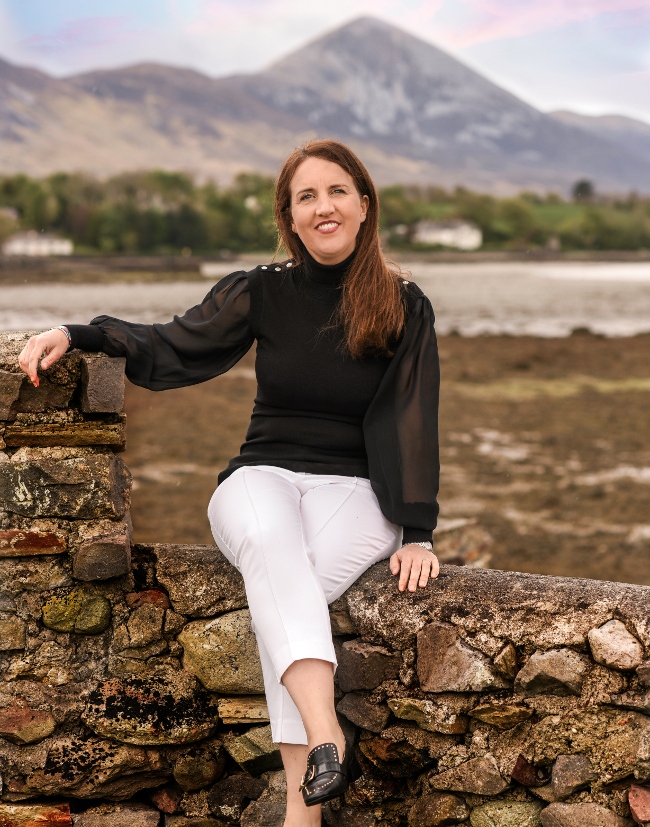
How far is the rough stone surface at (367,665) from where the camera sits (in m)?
2.42

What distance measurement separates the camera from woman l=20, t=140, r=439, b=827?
8.00ft

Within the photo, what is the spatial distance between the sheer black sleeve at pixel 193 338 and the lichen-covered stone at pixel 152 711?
820 mm

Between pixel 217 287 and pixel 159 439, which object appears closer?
pixel 217 287

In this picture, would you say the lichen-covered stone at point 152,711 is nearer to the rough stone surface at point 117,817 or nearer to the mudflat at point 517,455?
the rough stone surface at point 117,817

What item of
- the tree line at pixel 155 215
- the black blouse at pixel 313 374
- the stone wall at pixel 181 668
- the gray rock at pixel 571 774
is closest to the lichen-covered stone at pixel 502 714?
the stone wall at pixel 181 668

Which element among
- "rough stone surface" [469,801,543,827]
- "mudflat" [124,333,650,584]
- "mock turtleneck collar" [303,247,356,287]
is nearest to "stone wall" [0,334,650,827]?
"rough stone surface" [469,801,543,827]

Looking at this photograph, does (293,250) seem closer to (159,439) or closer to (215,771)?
(215,771)

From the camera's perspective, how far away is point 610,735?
2229 mm

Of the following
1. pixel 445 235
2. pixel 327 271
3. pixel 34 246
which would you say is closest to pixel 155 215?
pixel 34 246

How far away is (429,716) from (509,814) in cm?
30

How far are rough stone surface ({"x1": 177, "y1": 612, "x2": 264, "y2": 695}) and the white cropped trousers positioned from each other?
0.70 ft

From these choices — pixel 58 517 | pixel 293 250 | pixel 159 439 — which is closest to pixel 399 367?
pixel 293 250

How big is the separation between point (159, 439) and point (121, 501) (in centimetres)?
1111

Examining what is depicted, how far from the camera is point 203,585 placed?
8.43ft
